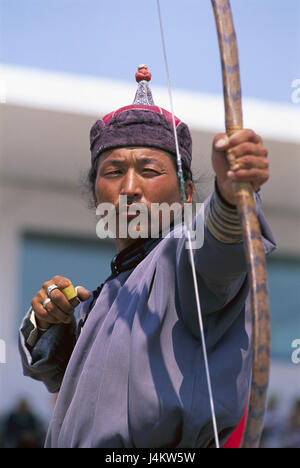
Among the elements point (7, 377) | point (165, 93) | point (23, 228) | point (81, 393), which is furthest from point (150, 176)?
point (23, 228)

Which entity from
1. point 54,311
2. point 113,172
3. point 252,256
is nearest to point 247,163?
point 252,256

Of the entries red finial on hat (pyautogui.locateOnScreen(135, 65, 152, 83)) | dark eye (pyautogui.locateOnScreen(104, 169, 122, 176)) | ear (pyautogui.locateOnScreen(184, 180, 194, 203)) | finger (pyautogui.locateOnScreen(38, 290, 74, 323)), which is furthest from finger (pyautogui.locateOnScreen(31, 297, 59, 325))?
red finial on hat (pyautogui.locateOnScreen(135, 65, 152, 83))

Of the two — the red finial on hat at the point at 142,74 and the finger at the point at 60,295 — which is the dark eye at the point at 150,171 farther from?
the red finial on hat at the point at 142,74

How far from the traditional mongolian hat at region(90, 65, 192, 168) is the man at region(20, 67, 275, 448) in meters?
0.01

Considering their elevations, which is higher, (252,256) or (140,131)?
(140,131)

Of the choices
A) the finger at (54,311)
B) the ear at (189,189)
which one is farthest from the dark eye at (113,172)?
the finger at (54,311)

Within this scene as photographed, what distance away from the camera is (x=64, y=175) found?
369 inches

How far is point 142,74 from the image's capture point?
7.11 ft

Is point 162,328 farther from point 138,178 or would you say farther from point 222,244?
point 138,178

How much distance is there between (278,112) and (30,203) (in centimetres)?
323

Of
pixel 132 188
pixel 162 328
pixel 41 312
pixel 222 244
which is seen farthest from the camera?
pixel 41 312

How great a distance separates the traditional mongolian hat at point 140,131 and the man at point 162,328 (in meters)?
0.01

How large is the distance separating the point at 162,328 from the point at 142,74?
88 cm
